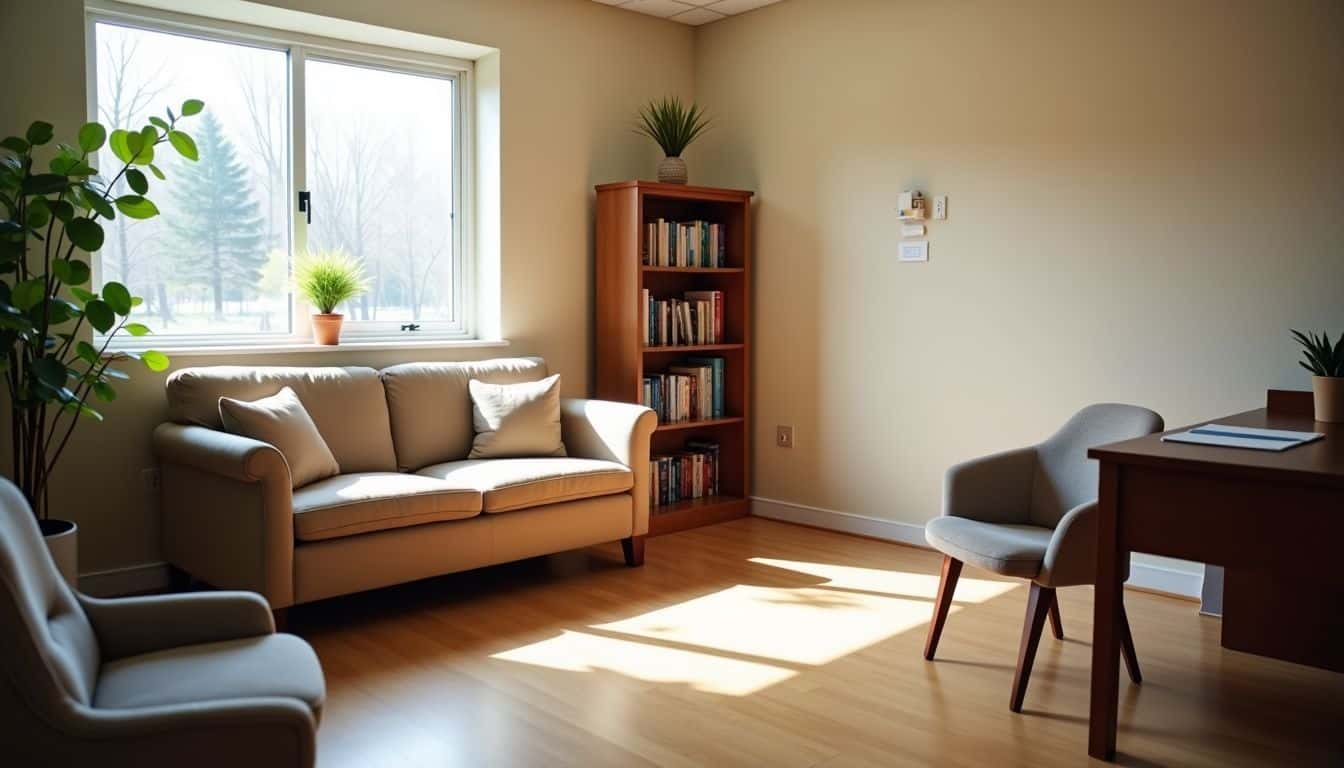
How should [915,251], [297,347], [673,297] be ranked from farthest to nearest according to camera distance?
[673,297]
[915,251]
[297,347]

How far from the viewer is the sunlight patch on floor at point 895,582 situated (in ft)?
14.0

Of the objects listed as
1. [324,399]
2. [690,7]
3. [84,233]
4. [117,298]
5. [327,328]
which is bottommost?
[324,399]

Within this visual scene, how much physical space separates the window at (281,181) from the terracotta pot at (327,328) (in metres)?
0.13

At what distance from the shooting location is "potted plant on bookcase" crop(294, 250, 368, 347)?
4.59m

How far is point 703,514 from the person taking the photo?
5465mm

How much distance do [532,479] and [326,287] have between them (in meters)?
1.26

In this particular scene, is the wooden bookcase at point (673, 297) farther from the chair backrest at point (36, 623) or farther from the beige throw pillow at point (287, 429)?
the chair backrest at point (36, 623)

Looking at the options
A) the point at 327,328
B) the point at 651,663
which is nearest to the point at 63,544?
the point at 327,328

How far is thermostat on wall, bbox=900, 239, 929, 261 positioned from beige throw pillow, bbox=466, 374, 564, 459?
1.71 m

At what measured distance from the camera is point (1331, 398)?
10.8 ft

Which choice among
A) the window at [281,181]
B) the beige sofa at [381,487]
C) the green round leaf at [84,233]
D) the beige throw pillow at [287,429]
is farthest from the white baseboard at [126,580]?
the green round leaf at [84,233]

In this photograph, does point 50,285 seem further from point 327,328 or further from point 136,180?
point 327,328

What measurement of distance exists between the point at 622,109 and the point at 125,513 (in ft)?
9.95

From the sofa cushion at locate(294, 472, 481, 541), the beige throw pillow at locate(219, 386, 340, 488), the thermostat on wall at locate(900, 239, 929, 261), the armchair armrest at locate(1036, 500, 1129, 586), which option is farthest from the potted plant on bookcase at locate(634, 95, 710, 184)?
the armchair armrest at locate(1036, 500, 1129, 586)
